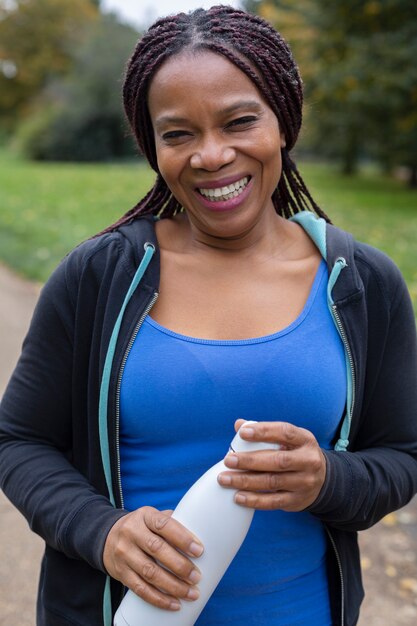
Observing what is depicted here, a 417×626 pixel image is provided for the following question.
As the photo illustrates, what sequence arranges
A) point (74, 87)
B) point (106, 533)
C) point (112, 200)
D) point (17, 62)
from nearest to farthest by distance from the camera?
point (106, 533) → point (112, 200) → point (74, 87) → point (17, 62)

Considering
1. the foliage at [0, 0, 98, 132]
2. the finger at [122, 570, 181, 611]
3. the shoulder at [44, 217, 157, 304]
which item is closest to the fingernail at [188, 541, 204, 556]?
the finger at [122, 570, 181, 611]

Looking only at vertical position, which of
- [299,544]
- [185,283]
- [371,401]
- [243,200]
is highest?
[243,200]

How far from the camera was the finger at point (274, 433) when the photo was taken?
4.40 feet

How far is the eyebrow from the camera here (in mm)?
1603

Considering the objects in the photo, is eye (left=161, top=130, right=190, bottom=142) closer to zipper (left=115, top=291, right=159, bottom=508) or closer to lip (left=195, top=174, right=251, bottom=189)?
lip (left=195, top=174, right=251, bottom=189)

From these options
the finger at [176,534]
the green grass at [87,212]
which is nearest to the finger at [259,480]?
the finger at [176,534]

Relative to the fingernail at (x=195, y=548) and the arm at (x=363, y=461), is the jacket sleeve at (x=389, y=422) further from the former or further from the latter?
the fingernail at (x=195, y=548)

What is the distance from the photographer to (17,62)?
45.0 metres

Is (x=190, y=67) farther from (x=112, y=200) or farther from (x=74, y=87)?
(x=74, y=87)

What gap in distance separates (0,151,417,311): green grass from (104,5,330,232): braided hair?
13.5ft

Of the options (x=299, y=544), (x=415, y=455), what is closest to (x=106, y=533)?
(x=299, y=544)

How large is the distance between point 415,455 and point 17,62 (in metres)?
47.9

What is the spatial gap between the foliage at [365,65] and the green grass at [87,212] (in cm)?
199

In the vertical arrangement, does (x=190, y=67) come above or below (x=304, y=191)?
above
